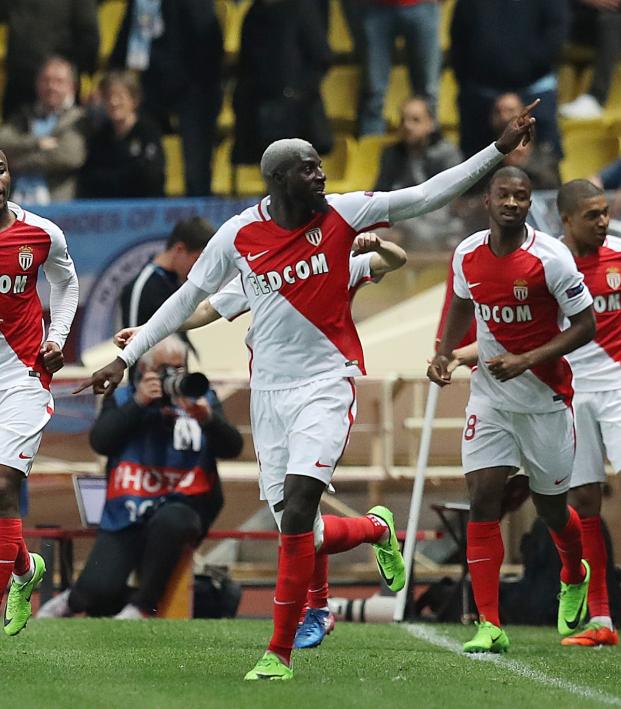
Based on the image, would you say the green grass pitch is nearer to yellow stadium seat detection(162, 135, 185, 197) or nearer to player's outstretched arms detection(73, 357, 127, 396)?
player's outstretched arms detection(73, 357, 127, 396)

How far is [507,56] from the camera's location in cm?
1439

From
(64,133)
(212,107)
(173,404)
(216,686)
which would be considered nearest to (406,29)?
(212,107)

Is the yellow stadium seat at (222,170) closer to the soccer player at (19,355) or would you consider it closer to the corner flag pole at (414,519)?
the corner flag pole at (414,519)

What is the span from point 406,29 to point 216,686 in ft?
30.1

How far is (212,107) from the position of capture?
1462 cm

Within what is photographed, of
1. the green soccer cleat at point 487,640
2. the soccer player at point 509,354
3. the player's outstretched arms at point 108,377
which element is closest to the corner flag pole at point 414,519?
the soccer player at point 509,354

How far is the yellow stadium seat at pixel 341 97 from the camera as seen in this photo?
16.0m

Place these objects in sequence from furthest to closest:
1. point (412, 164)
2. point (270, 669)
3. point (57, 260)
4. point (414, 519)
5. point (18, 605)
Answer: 1. point (412, 164)
2. point (414, 519)
3. point (18, 605)
4. point (57, 260)
5. point (270, 669)

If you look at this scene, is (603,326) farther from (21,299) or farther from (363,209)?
(21,299)

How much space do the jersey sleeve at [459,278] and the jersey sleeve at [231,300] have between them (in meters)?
1.12

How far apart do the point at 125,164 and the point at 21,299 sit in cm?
638

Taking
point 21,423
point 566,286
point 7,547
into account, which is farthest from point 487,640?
point 21,423

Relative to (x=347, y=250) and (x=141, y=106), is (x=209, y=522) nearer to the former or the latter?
(x=347, y=250)

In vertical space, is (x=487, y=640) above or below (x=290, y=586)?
below
